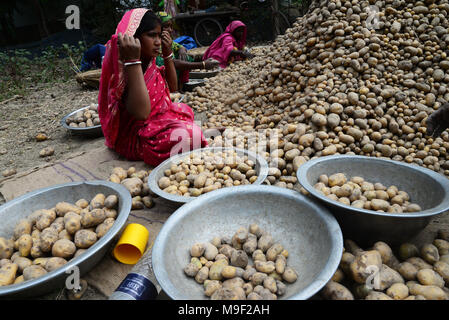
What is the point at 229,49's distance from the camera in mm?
5535

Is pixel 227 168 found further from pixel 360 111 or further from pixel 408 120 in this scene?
pixel 408 120

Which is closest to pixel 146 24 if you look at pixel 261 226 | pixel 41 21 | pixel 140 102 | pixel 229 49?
pixel 140 102

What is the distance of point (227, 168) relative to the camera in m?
2.12

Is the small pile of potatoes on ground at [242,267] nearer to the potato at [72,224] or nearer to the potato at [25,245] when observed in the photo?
the potato at [72,224]

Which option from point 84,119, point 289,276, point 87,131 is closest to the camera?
point 289,276

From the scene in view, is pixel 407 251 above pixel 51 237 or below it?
below

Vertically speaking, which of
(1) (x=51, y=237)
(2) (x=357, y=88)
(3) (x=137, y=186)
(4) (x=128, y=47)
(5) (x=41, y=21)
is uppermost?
(5) (x=41, y=21)

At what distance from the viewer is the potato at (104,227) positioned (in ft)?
4.89

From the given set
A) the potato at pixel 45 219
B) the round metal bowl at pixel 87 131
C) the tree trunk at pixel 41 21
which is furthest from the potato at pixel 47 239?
the tree trunk at pixel 41 21

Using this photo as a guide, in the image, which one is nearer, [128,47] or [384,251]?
[384,251]

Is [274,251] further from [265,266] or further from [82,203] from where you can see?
[82,203]

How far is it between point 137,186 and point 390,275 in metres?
1.65

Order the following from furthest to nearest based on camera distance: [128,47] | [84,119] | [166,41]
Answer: [84,119], [166,41], [128,47]

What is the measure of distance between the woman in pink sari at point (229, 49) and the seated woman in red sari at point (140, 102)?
2.82 m
